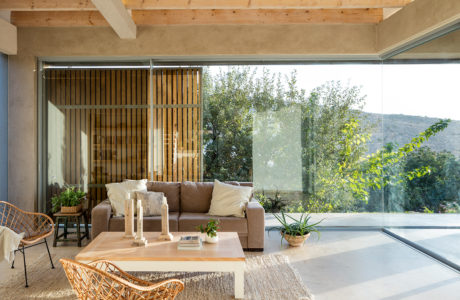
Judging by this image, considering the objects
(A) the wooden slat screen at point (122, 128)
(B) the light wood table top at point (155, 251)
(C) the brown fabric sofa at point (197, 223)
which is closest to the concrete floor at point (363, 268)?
(C) the brown fabric sofa at point (197, 223)

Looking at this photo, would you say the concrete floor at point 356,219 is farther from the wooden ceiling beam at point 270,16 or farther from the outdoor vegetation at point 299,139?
the wooden ceiling beam at point 270,16

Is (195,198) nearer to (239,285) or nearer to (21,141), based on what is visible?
(239,285)

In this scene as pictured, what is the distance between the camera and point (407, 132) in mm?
4965

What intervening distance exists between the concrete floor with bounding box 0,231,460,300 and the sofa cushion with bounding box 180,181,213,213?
1025 mm

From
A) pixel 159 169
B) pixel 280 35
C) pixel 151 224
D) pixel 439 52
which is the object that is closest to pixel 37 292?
pixel 151 224

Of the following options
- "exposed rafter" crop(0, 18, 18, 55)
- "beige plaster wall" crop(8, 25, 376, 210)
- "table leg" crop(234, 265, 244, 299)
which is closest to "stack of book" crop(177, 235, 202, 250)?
"table leg" crop(234, 265, 244, 299)

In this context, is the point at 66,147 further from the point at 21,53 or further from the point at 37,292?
the point at 37,292

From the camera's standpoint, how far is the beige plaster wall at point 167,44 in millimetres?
5559

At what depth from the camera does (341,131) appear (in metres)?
5.75

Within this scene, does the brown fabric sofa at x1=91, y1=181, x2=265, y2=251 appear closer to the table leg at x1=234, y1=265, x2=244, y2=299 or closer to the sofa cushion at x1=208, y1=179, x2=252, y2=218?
the sofa cushion at x1=208, y1=179, x2=252, y2=218

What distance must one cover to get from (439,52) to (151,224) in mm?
4077

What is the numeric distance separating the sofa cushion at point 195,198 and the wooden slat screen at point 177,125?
0.59 meters

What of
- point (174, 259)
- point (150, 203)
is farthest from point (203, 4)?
point (174, 259)

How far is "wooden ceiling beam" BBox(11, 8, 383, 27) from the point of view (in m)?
5.42
